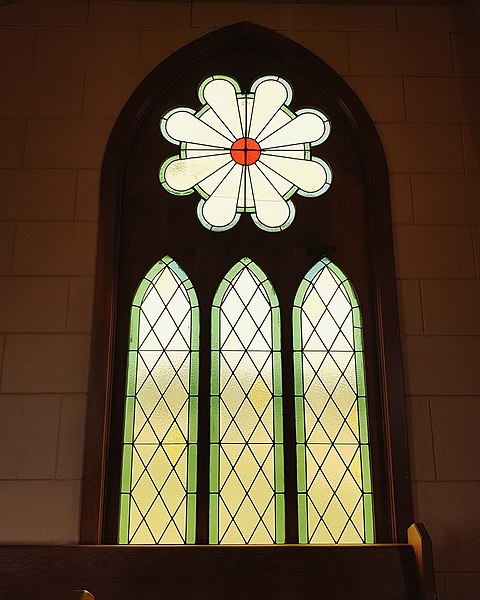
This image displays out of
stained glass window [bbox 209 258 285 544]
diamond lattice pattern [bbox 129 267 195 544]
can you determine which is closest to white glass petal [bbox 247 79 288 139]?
stained glass window [bbox 209 258 285 544]

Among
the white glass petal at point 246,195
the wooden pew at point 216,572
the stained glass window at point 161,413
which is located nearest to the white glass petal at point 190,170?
the white glass petal at point 246,195

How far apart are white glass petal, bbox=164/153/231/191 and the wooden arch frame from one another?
18 cm

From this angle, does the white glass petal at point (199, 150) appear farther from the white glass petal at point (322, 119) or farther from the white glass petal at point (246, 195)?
the white glass petal at point (322, 119)

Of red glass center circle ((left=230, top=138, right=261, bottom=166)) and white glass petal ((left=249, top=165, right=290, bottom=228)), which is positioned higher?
red glass center circle ((left=230, top=138, right=261, bottom=166))

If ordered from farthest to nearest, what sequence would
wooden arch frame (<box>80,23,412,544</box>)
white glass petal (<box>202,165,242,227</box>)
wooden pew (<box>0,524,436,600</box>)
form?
white glass petal (<box>202,165,242,227</box>) → wooden arch frame (<box>80,23,412,544</box>) → wooden pew (<box>0,524,436,600</box>)

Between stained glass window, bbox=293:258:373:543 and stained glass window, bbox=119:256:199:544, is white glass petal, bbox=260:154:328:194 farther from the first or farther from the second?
stained glass window, bbox=119:256:199:544

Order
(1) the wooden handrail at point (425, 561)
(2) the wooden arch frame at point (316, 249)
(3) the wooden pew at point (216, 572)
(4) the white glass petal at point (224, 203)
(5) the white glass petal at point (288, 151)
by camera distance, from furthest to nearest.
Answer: (5) the white glass petal at point (288, 151), (4) the white glass petal at point (224, 203), (2) the wooden arch frame at point (316, 249), (3) the wooden pew at point (216, 572), (1) the wooden handrail at point (425, 561)

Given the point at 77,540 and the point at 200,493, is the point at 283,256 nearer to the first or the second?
the point at 200,493

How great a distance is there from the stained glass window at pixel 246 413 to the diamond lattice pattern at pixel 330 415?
0.10 meters

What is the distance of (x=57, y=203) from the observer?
2.83 meters

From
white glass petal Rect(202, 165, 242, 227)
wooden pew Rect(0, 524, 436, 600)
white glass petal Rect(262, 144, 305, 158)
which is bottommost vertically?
wooden pew Rect(0, 524, 436, 600)

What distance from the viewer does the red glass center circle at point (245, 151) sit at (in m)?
2.97

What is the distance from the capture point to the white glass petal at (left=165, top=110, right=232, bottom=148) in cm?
299

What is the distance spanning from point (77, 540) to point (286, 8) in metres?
2.13
